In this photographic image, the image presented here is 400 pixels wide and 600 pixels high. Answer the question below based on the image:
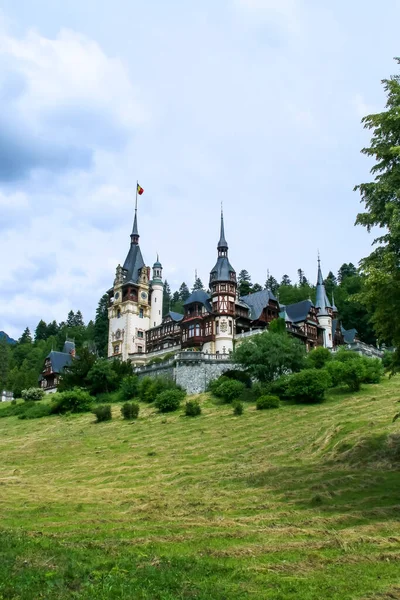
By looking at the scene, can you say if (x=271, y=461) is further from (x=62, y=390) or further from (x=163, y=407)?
(x=62, y=390)

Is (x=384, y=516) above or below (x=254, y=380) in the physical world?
below

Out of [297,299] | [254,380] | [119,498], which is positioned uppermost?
[297,299]

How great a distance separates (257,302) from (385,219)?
175ft

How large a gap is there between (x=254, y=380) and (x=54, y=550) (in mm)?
43340

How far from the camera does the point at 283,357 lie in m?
51.5

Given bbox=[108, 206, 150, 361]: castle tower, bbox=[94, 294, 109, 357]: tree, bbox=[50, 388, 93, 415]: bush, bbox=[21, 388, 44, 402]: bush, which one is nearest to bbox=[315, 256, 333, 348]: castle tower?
bbox=[108, 206, 150, 361]: castle tower

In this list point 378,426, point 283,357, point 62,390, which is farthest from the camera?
point 62,390

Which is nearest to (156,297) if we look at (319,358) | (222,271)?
(222,271)

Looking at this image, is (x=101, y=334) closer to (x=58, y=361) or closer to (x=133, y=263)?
(x=58, y=361)

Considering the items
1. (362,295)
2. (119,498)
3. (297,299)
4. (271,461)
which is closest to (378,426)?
(271,461)

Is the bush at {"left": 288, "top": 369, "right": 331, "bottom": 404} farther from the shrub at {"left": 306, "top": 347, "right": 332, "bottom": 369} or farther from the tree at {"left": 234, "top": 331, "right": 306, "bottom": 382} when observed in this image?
the shrub at {"left": 306, "top": 347, "right": 332, "bottom": 369}

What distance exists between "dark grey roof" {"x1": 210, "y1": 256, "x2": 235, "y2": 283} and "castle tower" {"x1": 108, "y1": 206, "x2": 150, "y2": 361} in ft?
55.0

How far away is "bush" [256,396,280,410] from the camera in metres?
44.8

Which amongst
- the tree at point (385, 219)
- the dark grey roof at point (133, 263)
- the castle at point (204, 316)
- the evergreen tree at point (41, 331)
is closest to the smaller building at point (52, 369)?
the castle at point (204, 316)
